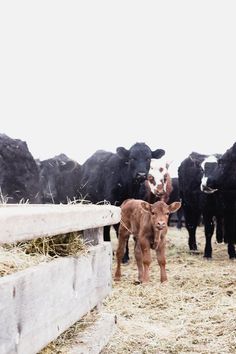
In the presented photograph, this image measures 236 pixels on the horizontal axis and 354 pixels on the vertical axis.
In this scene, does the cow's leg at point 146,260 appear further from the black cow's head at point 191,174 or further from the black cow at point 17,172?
the black cow's head at point 191,174

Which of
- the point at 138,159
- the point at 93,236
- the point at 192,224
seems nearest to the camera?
the point at 93,236

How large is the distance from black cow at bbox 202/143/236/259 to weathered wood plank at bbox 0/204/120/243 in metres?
7.69

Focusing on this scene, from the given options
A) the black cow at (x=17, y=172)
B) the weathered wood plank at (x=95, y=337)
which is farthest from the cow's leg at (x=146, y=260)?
the black cow at (x=17, y=172)

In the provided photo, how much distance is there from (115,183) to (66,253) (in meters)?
8.60

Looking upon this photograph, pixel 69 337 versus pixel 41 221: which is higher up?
pixel 41 221

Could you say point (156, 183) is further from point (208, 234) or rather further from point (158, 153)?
point (208, 234)

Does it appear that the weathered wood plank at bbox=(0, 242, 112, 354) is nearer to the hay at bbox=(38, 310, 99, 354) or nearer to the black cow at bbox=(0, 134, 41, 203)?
Result: the hay at bbox=(38, 310, 99, 354)

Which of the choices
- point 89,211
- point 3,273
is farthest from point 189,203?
point 3,273

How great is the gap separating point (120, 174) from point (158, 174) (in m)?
0.87

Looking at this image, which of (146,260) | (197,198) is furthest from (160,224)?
(197,198)

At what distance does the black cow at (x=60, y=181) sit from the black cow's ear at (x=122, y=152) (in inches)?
86.9

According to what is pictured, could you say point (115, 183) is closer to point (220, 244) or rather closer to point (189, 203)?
point (189, 203)

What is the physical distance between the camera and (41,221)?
2.61 metres

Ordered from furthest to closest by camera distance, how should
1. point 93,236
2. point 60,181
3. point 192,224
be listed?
point 60,181, point 192,224, point 93,236
